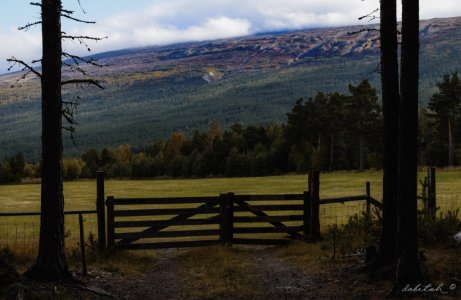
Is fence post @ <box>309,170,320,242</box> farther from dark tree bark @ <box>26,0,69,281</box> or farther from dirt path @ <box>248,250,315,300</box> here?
dark tree bark @ <box>26,0,69,281</box>

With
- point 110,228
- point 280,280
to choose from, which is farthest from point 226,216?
point 280,280

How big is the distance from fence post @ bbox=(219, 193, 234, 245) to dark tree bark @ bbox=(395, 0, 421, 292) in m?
7.08

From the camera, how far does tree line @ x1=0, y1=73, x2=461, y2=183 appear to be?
77.2 m

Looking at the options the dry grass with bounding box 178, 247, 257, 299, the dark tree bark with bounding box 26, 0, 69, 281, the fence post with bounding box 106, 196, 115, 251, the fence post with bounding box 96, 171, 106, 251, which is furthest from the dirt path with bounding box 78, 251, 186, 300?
the fence post with bounding box 96, 171, 106, 251

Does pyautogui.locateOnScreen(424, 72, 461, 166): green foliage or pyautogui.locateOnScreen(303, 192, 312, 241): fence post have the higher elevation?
pyautogui.locateOnScreen(424, 72, 461, 166): green foliage

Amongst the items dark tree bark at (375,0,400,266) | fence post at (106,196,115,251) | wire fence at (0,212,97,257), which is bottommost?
wire fence at (0,212,97,257)

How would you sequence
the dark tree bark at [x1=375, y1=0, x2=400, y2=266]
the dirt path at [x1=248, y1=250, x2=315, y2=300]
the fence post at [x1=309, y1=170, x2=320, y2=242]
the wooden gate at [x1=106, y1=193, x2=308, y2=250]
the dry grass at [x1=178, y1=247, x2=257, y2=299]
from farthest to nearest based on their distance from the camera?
the fence post at [x1=309, y1=170, x2=320, y2=242] < the wooden gate at [x1=106, y1=193, x2=308, y2=250] < the dark tree bark at [x1=375, y1=0, x2=400, y2=266] < the dry grass at [x1=178, y1=247, x2=257, y2=299] < the dirt path at [x1=248, y1=250, x2=315, y2=300]

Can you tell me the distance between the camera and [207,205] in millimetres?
16484

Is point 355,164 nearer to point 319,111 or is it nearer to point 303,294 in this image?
point 319,111

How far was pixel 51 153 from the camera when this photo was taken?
37.1 ft

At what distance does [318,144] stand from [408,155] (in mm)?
79394

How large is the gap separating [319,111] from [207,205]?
71482 mm

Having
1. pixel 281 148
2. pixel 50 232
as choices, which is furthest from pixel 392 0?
pixel 281 148

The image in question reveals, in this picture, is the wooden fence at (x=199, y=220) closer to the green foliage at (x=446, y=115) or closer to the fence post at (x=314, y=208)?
the fence post at (x=314, y=208)
